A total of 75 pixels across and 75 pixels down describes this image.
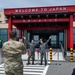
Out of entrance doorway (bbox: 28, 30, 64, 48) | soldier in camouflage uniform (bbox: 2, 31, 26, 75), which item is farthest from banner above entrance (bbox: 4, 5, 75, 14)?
soldier in camouflage uniform (bbox: 2, 31, 26, 75)

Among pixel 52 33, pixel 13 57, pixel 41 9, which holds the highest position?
pixel 41 9

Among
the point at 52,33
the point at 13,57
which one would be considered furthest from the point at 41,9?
the point at 13,57

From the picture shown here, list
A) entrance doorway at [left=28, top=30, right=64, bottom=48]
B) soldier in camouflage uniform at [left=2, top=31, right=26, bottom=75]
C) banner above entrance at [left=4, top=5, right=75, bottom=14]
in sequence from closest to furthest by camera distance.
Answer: soldier in camouflage uniform at [left=2, top=31, right=26, bottom=75] → banner above entrance at [left=4, top=5, right=75, bottom=14] → entrance doorway at [left=28, top=30, right=64, bottom=48]

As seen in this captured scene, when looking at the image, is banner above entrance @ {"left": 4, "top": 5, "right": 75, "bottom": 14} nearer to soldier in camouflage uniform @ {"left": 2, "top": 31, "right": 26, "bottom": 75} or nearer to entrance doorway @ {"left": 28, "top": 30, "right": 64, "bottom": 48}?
entrance doorway @ {"left": 28, "top": 30, "right": 64, "bottom": 48}

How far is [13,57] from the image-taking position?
4965mm

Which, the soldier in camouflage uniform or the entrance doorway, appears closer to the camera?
the soldier in camouflage uniform

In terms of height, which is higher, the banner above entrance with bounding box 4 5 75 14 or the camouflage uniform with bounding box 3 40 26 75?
the banner above entrance with bounding box 4 5 75 14

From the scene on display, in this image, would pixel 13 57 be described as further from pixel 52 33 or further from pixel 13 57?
pixel 52 33

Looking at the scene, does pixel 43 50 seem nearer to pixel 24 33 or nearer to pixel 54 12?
pixel 54 12

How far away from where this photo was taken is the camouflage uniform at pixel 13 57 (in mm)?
4898

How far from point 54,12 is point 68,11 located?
1.62 m

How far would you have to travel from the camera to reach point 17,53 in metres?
4.94

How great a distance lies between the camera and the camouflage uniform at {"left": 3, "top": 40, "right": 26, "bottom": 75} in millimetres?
4898

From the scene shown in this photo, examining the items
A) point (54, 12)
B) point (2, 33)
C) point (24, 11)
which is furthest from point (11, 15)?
point (2, 33)
